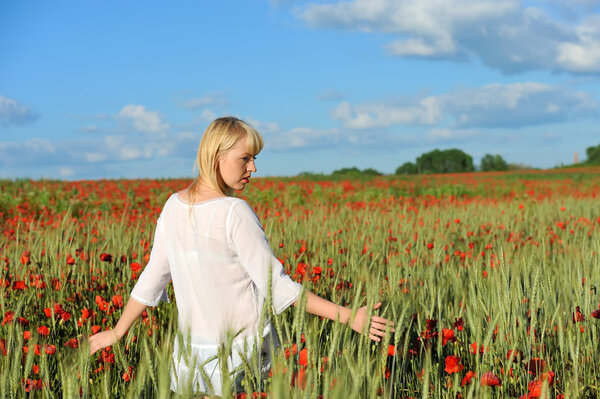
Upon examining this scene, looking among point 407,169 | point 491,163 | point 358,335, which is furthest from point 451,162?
point 358,335

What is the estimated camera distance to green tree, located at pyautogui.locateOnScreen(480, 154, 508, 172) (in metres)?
45.4

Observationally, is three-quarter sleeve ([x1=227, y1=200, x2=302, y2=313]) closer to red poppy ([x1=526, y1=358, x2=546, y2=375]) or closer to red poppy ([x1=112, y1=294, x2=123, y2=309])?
red poppy ([x1=526, y1=358, x2=546, y2=375])

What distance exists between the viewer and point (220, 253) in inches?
76.8

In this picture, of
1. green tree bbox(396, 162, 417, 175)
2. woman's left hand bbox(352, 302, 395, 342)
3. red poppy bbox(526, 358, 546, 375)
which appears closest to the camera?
woman's left hand bbox(352, 302, 395, 342)

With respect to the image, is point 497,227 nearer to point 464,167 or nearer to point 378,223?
point 378,223

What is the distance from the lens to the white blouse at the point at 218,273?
6.13ft

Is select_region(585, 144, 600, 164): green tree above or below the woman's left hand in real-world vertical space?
above

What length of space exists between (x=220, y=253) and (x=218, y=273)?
8 cm

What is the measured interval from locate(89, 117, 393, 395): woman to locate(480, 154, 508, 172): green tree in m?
45.6

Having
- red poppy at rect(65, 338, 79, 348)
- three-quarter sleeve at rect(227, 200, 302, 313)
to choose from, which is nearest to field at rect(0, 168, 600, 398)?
red poppy at rect(65, 338, 79, 348)

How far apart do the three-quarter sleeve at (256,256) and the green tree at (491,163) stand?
150 ft


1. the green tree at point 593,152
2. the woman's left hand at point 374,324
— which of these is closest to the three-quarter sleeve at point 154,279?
the woman's left hand at point 374,324

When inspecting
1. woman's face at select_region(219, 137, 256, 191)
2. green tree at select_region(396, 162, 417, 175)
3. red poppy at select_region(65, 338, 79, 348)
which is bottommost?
red poppy at select_region(65, 338, 79, 348)

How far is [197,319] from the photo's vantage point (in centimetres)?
204
